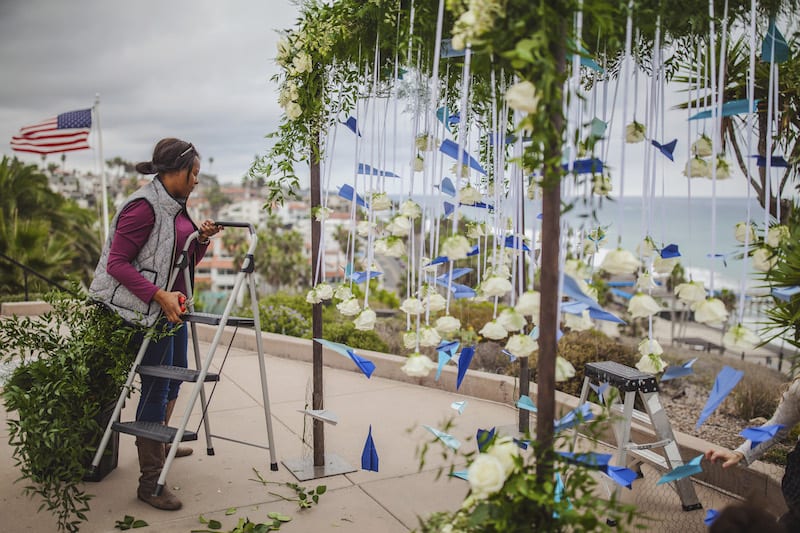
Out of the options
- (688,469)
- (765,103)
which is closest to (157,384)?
(688,469)

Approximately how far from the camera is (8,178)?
19.3 metres

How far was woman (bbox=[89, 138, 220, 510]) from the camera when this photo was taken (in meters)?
2.92

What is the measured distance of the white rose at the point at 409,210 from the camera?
7.46 ft

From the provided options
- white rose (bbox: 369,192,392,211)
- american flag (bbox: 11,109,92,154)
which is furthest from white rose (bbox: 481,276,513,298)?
american flag (bbox: 11,109,92,154)

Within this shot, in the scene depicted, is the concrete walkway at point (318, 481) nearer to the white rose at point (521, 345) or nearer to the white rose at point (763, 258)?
the white rose at point (521, 345)

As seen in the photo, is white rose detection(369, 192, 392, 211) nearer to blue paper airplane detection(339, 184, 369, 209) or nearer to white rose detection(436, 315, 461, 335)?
blue paper airplane detection(339, 184, 369, 209)

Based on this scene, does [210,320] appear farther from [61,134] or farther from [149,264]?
[61,134]

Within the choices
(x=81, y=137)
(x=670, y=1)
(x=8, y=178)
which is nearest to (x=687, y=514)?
(x=670, y=1)

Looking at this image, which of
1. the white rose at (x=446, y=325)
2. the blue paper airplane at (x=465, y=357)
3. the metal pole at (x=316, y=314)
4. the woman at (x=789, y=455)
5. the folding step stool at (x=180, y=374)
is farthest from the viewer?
the metal pole at (x=316, y=314)

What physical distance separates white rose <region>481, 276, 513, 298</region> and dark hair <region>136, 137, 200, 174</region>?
184 cm

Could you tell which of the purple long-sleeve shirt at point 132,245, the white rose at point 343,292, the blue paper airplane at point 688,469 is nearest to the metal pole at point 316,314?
the white rose at point 343,292

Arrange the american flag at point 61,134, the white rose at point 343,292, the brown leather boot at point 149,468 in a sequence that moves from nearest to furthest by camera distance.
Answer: the white rose at point 343,292 → the brown leather boot at point 149,468 → the american flag at point 61,134

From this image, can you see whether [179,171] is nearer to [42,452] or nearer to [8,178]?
[42,452]

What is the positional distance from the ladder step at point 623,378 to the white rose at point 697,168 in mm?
1235
